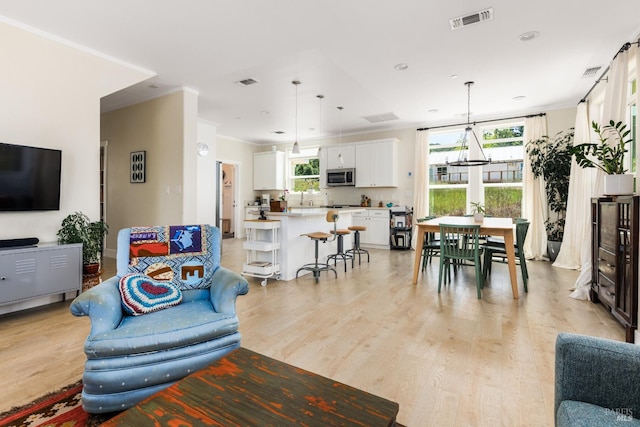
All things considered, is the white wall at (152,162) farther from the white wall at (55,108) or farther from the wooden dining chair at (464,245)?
the wooden dining chair at (464,245)

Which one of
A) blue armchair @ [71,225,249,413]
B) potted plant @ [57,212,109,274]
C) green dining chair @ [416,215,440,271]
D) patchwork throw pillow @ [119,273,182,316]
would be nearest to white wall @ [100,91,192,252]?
potted plant @ [57,212,109,274]

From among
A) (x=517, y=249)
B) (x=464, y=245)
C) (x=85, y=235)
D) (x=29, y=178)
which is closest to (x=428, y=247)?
(x=464, y=245)

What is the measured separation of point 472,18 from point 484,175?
164 inches

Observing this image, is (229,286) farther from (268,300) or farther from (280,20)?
(280,20)

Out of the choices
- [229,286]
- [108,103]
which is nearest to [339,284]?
[229,286]

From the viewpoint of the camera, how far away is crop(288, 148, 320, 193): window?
872 centimetres

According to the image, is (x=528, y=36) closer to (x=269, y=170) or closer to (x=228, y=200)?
(x=269, y=170)

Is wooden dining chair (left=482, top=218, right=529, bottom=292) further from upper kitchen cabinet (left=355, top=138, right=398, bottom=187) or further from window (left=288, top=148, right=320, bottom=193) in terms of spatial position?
window (left=288, top=148, right=320, bottom=193)

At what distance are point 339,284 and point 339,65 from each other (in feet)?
9.29

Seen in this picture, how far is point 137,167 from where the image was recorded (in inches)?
204

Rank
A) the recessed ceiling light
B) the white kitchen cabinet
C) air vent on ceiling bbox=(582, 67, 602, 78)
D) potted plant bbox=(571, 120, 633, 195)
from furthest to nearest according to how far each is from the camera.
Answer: the white kitchen cabinet
air vent on ceiling bbox=(582, 67, 602, 78)
the recessed ceiling light
potted plant bbox=(571, 120, 633, 195)

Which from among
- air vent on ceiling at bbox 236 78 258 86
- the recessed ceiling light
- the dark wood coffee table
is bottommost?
the dark wood coffee table

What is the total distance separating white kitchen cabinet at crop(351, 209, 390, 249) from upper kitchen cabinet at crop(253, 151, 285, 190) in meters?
2.73

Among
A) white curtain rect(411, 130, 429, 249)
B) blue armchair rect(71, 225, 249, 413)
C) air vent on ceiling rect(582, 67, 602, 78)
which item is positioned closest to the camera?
blue armchair rect(71, 225, 249, 413)
